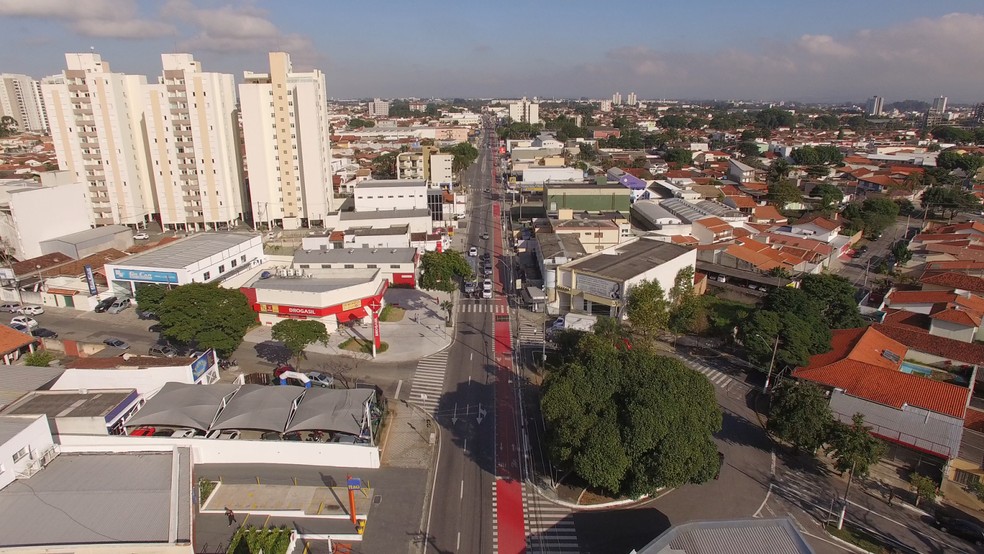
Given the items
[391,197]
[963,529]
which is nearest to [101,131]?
[391,197]

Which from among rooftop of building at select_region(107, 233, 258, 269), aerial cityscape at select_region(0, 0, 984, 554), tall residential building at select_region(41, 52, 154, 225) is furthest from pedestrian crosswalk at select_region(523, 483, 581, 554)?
tall residential building at select_region(41, 52, 154, 225)

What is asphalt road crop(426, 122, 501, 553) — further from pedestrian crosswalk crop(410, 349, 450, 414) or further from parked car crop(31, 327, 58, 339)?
parked car crop(31, 327, 58, 339)

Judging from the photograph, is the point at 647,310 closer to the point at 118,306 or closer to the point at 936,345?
the point at 936,345

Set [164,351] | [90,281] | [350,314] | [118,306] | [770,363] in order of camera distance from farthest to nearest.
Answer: [118,306] < [90,281] < [350,314] < [164,351] < [770,363]

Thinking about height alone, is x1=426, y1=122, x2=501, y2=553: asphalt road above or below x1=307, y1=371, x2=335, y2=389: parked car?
below

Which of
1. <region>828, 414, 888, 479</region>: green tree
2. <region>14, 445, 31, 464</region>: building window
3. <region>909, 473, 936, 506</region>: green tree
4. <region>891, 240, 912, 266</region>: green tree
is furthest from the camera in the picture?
<region>891, 240, 912, 266</region>: green tree

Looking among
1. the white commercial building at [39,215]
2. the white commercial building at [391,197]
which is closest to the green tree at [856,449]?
the white commercial building at [391,197]
